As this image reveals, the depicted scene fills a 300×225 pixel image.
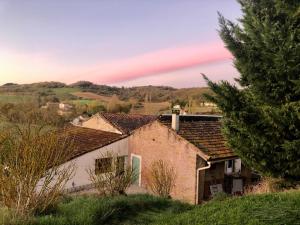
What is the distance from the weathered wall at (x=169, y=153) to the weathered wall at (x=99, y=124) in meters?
3.50

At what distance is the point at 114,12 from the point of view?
49.8ft

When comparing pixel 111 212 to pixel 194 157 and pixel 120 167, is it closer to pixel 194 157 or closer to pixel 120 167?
pixel 120 167

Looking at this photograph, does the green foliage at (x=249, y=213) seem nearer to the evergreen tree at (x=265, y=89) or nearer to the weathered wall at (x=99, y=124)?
the evergreen tree at (x=265, y=89)

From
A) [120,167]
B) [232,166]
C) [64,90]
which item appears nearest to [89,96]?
[64,90]

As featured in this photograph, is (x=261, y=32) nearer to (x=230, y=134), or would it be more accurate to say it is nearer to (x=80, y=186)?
(x=230, y=134)

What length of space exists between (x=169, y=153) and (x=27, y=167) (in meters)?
13.8

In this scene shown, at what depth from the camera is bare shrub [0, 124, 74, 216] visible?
7746mm

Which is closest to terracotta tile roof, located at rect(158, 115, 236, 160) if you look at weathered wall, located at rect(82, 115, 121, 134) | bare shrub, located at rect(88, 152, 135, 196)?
weathered wall, located at rect(82, 115, 121, 134)

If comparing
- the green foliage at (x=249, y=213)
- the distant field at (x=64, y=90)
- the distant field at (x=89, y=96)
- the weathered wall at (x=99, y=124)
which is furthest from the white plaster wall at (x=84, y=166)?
the distant field at (x=64, y=90)

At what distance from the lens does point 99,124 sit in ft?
95.1

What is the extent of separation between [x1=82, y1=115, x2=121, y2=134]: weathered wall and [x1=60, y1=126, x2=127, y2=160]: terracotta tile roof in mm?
683

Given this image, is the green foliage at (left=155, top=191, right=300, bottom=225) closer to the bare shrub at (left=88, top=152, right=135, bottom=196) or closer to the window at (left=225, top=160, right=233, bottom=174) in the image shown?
the bare shrub at (left=88, top=152, right=135, bottom=196)

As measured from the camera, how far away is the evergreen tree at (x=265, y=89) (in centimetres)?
1227

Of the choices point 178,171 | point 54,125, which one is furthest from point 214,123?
point 54,125
